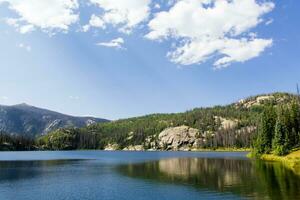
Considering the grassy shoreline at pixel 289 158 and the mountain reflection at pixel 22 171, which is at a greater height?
the grassy shoreline at pixel 289 158

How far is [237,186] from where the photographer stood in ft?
248

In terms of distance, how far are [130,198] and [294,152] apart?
93.9 metres

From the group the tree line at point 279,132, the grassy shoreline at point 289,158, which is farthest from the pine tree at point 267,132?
the grassy shoreline at point 289,158

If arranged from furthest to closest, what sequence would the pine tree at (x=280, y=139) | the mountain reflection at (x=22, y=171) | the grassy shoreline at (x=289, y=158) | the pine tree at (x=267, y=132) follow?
the pine tree at (x=267, y=132) < the pine tree at (x=280, y=139) < the grassy shoreline at (x=289, y=158) < the mountain reflection at (x=22, y=171)

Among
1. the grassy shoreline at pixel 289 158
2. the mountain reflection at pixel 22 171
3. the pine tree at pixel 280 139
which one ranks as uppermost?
the pine tree at pixel 280 139

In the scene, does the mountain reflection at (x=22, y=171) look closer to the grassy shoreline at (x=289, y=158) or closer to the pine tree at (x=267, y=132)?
the grassy shoreline at (x=289, y=158)

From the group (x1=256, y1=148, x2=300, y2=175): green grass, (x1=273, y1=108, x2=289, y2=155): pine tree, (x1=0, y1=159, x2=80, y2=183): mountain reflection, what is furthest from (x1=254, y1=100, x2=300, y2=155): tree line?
(x1=0, y1=159, x2=80, y2=183): mountain reflection

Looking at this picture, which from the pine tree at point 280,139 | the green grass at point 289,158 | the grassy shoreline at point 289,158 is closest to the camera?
the grassy shoreline at point 289,158

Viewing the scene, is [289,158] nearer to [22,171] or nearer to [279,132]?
[279,132]

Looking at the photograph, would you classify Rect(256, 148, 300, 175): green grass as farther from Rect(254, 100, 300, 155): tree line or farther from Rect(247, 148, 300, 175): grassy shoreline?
Rect(254, 100, 300, 155): tree line

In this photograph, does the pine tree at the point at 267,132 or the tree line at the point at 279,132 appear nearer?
the tree line at the point at 279,132

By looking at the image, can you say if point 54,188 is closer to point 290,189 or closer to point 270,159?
point 290,189

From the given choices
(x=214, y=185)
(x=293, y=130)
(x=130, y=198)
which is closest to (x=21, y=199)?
(x=130, y=198)

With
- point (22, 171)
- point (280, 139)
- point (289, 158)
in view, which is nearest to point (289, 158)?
point (289, 158)
